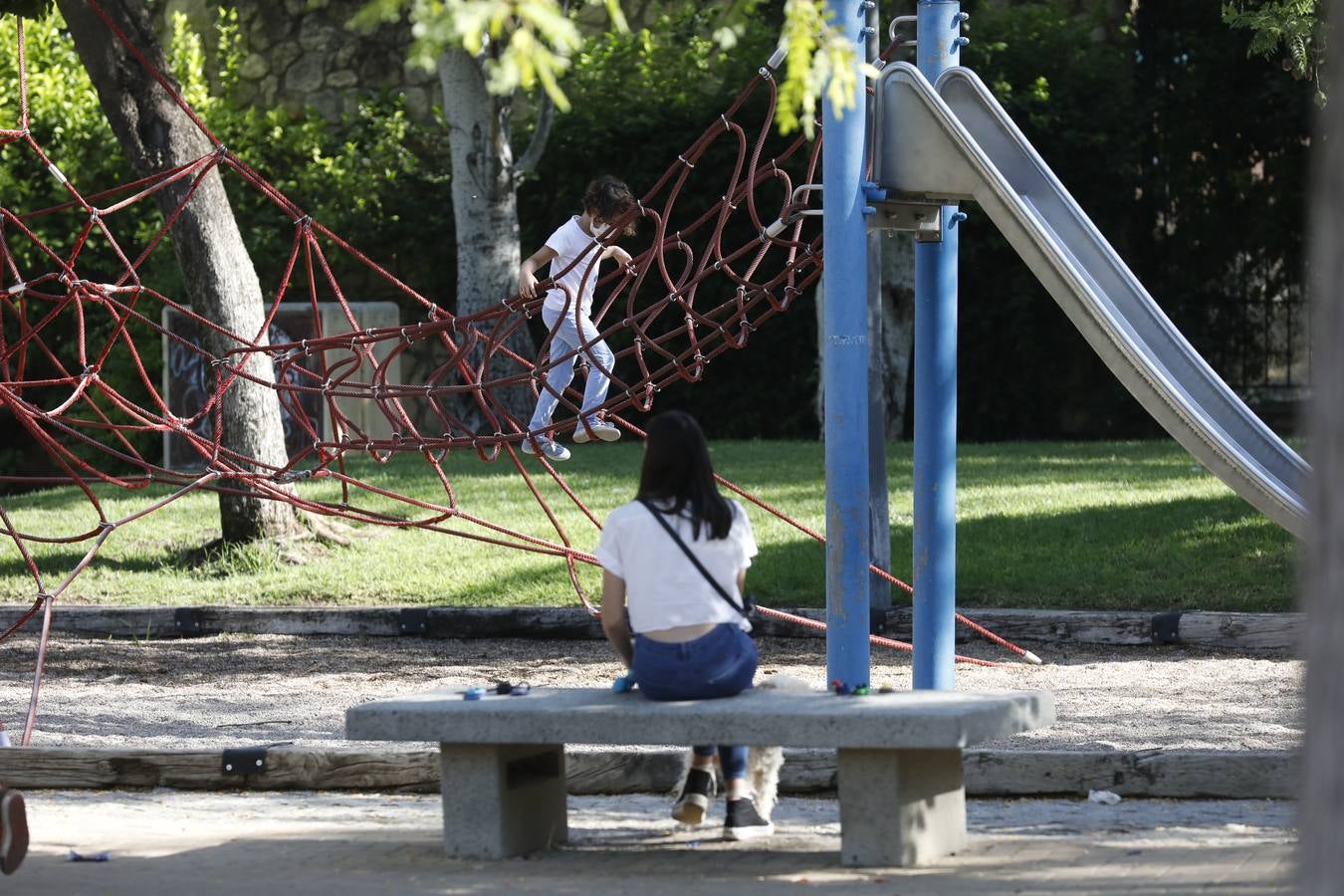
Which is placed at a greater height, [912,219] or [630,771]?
[912,219]

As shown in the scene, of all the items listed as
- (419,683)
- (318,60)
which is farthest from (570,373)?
(318,60)

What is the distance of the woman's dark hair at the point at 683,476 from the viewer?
4680mm

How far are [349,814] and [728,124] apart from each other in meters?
3.20

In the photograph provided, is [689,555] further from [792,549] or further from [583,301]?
[792,549]

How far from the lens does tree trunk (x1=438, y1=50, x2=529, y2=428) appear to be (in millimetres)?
13992

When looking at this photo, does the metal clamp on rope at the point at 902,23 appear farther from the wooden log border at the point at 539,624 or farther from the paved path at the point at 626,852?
the wooden log border at the point at 539,624

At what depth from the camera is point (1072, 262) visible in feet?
18.4

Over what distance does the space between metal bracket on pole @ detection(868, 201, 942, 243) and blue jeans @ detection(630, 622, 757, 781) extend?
1.77 metres

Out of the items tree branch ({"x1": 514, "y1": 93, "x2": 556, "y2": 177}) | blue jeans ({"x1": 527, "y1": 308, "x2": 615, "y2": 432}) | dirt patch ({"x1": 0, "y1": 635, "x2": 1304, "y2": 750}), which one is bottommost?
dirt patch ({"x1": 0, "y1": 635, "x2": 1304, "y2": 750})

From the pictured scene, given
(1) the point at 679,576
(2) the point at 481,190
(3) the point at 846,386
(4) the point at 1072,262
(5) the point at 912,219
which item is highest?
(2) the point at 481,190

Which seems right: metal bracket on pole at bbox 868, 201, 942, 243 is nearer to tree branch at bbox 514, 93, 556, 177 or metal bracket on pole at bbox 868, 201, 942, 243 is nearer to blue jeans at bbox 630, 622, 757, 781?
blue jeans at bbox 630, 622, 757, 781

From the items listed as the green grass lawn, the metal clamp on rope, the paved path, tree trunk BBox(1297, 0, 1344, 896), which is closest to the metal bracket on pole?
the metal clamp on rope

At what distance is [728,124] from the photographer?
7.15 meters

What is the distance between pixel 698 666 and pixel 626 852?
0.55 m
